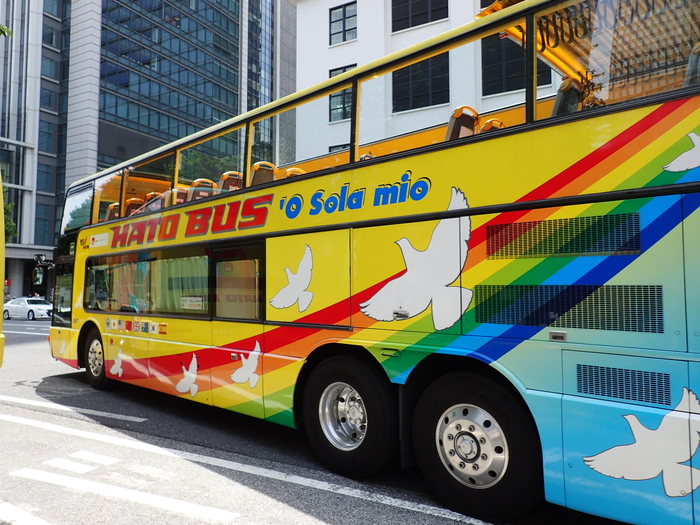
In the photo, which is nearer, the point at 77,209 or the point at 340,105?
the point at 340,105

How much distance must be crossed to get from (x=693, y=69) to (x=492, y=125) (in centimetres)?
128

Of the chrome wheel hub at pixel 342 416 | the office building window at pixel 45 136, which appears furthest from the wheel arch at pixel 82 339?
the office building window at pixel 45 136

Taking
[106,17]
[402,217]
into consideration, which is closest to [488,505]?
[402,217]

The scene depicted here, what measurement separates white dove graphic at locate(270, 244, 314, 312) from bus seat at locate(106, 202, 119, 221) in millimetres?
4264

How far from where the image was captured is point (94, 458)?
5.07 m

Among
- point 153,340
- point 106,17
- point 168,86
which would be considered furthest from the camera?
point 168,86

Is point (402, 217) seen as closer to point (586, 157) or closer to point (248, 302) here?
point (586, 157)

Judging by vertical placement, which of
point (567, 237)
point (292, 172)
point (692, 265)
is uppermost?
point (292, 172)

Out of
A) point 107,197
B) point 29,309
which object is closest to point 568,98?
point 107,197

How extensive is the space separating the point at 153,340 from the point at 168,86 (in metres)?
40.9

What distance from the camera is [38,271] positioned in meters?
10.3

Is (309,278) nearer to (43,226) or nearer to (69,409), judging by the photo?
(69,409)

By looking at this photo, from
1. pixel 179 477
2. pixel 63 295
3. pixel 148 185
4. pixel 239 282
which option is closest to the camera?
pixel 179 477

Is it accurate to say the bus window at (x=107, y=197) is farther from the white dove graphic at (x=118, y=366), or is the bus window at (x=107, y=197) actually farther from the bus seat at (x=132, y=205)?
the white dove graphic at (x=118, y=366)
